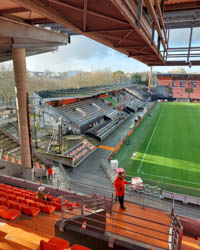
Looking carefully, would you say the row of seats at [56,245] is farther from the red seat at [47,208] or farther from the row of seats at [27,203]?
the red seat at [47,208]

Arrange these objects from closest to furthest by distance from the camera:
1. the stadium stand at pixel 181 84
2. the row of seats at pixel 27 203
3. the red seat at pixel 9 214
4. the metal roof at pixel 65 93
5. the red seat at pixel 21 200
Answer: the red seat at pixel 9 214
the row of seats at pixel 27 203
the red seat at pixel 21 200
the metal roof at pixel 65 93
the stadium stand at pixel 181 84

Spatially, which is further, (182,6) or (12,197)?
(12,197)

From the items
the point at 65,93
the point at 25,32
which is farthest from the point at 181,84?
the point at 25,32

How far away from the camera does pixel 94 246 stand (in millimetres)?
3920

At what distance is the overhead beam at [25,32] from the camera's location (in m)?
7.22

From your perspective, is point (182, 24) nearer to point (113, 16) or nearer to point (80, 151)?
point (113, 16)

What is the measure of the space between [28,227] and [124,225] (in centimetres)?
256

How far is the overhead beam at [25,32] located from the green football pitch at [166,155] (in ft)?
32.7

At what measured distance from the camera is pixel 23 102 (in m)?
9.95

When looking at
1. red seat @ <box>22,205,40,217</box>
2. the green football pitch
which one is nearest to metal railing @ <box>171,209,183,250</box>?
red seat @ <box>22,205,40,217</box>

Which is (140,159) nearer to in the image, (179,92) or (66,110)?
(66,110)

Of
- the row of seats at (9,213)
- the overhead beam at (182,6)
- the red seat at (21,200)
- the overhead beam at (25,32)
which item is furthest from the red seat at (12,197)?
the overhead beam at (182,6)

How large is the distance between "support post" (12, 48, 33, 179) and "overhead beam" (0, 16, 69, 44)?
1274 mm

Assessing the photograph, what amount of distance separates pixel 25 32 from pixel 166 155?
1479 cm
